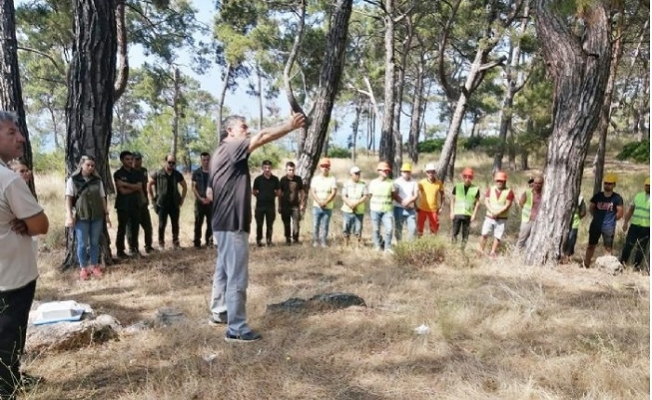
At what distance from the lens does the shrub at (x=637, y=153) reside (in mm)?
21078

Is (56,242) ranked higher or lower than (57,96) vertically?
lower

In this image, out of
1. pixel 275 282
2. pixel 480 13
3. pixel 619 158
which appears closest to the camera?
pixel 275 282

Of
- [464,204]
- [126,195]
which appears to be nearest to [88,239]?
[126,195]

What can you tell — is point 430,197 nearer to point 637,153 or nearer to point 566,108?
point 566,108

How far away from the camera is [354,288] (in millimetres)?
5645

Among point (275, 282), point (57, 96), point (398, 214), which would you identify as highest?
point (57, 96)

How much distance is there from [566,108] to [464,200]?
2.03 metres

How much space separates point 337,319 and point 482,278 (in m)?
2.43

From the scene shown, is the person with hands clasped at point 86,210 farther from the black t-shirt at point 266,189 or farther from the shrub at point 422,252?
the shrub at point 422,252

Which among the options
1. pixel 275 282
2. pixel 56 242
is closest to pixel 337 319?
pixel 275 282

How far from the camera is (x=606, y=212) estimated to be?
753 cm

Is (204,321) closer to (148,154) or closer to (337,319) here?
(337,319)

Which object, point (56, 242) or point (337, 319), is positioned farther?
point (56, 242)

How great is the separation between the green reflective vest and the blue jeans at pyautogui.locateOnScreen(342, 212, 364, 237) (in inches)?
150
